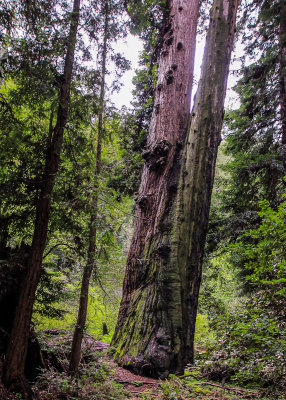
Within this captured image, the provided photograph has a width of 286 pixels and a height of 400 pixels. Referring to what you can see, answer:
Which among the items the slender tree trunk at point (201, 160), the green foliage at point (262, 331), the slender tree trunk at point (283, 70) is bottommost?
the green foliage at point (262, 331)

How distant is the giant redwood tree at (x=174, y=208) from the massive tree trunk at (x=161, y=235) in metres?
0.01

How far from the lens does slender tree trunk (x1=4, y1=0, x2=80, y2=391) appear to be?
2354mm

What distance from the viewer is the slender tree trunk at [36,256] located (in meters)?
2.35

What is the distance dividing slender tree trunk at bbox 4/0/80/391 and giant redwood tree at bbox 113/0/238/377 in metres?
1.34

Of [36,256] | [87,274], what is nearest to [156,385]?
[87,274]

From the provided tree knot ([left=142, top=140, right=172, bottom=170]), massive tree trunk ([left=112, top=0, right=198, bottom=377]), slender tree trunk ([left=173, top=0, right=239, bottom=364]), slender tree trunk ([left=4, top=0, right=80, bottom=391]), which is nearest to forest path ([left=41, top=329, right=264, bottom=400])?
massive tree trunk ([left=112, top=0, right=198, bottom=377])

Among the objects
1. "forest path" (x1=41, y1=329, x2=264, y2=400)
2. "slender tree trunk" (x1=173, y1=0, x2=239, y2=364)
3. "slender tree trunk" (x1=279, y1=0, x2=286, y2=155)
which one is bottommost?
"forest path" (x1=41, y1=329, x2=264, y2=400)

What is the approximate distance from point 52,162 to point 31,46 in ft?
4.10

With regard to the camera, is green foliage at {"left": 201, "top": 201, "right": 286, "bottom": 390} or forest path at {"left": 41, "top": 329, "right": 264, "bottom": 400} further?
green foliage at {"left": 201, "top": 201, "right": 286, "bottom": 390}

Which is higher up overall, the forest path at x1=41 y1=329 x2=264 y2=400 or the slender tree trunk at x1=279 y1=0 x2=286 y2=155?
the slender tree trunk at x1=279 y1=0 x2=286 y2=155

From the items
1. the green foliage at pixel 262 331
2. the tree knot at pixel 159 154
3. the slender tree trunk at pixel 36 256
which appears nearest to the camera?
the slender tree trunk at pixel 36 256

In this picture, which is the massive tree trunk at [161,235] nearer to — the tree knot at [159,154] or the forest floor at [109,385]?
the tree knot at [159,154]

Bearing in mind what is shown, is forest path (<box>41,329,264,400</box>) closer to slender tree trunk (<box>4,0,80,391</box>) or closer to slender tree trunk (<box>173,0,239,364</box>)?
slender tree trunk (<box>173,0,239,364</box>)


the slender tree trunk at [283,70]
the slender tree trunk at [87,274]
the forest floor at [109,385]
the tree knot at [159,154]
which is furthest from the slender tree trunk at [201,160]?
the slender tree trunk at [283,70]
